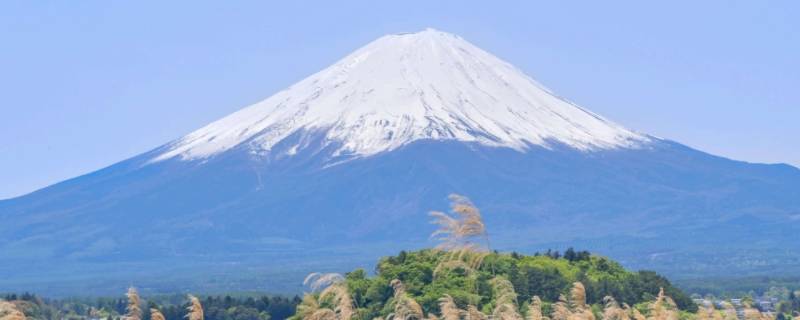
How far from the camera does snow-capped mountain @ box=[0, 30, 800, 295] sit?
12750 centimetres

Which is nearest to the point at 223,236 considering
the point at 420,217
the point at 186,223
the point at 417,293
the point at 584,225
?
the point at 186,223

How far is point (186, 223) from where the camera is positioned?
14000 cm

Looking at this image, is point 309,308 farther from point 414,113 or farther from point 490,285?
point 414,113

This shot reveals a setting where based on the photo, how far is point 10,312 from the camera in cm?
1499

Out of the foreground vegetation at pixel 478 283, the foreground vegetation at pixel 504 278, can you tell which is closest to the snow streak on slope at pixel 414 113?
the foreground vegetation at pixel 478 283

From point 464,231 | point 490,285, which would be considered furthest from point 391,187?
point 464,231

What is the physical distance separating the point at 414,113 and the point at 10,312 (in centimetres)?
14589

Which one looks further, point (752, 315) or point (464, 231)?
point (464, 231)

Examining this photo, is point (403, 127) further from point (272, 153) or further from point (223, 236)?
point (223, 236)

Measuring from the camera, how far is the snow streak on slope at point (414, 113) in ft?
514

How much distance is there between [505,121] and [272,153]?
→ 19154mm

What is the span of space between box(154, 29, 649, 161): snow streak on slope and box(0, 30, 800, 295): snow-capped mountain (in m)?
0.17

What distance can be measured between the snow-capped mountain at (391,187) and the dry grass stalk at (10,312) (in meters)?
94.4

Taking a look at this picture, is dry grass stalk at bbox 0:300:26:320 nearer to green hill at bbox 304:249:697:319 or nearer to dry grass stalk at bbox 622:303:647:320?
dry grass stalk at bbox 622:303:647:320
